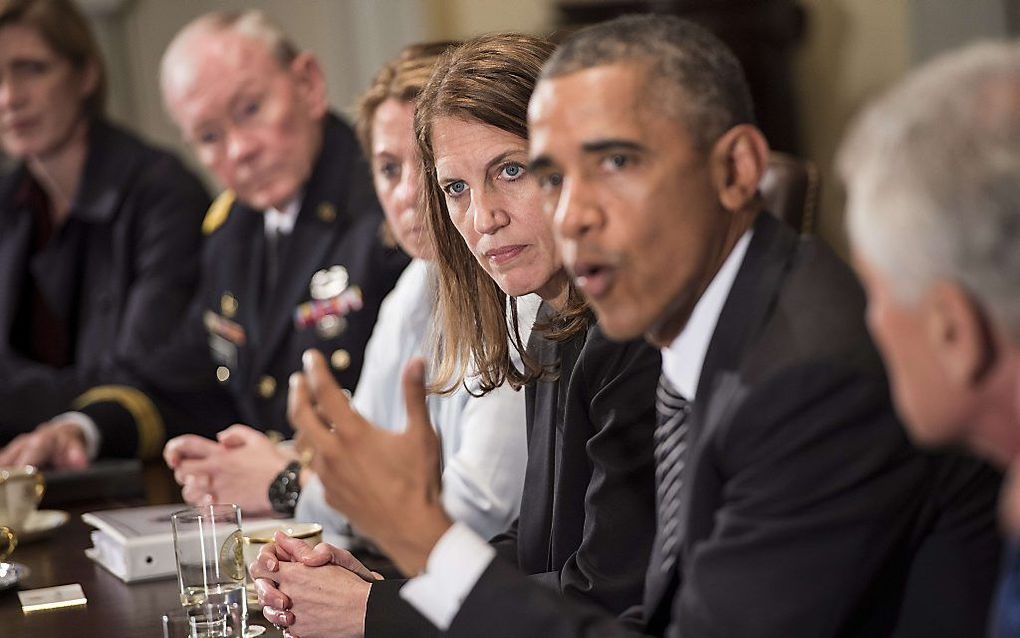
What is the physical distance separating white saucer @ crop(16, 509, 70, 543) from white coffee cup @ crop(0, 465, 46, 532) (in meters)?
0.01

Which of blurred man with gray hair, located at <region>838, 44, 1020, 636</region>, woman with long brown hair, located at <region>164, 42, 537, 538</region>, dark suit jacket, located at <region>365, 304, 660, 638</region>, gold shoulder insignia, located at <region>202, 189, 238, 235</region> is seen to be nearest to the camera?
blurred man with gray hair, located at <region>838, 44, 1020, 636</region>

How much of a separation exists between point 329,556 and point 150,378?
1.89 metres

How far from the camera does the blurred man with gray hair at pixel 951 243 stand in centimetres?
99

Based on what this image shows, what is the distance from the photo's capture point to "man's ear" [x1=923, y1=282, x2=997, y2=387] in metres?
1.01

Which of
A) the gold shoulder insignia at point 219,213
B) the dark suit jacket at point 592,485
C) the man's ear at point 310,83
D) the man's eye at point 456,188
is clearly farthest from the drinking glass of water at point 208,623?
the gold shoulder insignia at point 219,213

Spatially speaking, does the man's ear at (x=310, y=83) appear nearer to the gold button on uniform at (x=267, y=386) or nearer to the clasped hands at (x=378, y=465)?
the gold button on uniform at (x=267, y=386)

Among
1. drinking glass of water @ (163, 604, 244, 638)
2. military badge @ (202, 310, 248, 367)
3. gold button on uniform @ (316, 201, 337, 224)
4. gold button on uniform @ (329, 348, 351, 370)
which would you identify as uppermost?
gold button on uniform @ (316, 201, 337, 224)

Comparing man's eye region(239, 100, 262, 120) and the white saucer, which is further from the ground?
man's eye region(239, 100, 262, 120)

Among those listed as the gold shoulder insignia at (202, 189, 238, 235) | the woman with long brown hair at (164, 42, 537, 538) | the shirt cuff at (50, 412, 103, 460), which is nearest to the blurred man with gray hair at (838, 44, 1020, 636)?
the woman with long brown hair at (164, 42, 537, 538)

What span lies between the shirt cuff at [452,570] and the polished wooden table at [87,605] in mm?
477

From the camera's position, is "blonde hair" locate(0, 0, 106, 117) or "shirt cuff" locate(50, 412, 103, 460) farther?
"blonde hair" locate(0, 0, 106, 117)

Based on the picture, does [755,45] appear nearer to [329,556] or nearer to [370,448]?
[329,556]

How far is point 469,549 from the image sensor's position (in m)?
1.40

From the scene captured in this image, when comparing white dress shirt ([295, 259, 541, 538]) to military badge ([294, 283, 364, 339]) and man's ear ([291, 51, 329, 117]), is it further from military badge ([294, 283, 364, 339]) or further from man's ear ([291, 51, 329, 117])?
man's ear ([291, 51, 329, 117])
